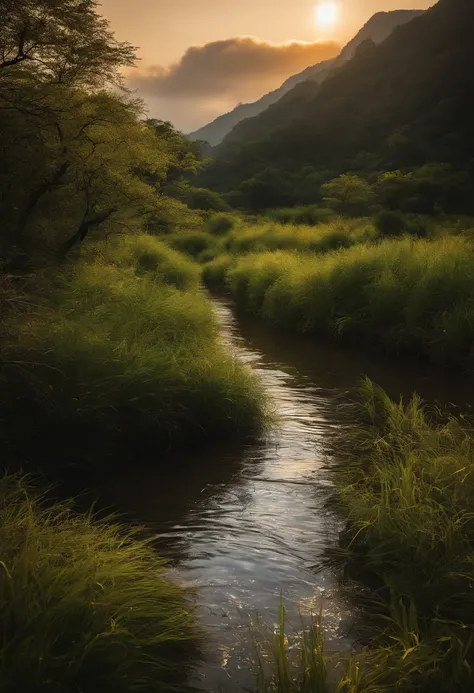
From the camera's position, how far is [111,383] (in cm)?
695

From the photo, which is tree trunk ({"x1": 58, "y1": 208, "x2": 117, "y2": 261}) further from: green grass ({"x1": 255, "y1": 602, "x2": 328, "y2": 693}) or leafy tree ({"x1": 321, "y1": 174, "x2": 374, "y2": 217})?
leafy tree ({"x1": 321, "y1": 174, "x2": 374, "y2": 217})

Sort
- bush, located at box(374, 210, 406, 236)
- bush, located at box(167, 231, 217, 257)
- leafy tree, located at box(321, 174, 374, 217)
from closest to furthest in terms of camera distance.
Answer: bush, located at box(374, 210, 406, 236) → bush, located at box(167, 231, 217, 257) → leafy tree, located at box(321, 174, 374, 217)

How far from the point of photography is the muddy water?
4090 mm

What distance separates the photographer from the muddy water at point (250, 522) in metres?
4.09

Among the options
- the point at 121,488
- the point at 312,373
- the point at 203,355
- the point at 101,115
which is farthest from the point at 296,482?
the point at 101,115

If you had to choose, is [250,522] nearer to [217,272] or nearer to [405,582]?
[405,582]

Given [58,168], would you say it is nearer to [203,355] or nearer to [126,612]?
[203,355]

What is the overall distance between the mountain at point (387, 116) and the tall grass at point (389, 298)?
41925 millimetres

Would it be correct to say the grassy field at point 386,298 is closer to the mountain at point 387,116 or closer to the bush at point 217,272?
the bush at point 217,272

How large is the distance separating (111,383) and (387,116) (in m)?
78.6

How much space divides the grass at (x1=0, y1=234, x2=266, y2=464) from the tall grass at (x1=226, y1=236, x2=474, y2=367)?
4.21 m

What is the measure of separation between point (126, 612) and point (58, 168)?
7.19 meters

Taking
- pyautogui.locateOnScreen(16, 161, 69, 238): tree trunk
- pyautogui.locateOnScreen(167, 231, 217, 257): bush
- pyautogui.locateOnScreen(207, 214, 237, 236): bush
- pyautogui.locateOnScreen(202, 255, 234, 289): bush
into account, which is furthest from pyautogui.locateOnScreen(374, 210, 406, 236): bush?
pyautogui.locateOnScreen(16, 161, 69, 238): tree trunk

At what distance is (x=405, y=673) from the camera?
3.30m
